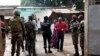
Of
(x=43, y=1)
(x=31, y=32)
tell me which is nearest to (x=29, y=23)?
(x=31, y=32)

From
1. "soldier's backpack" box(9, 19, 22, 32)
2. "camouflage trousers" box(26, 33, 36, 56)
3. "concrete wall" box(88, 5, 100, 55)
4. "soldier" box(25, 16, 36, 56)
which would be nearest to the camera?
"concrete wall" box(88, 5, 100, 55)

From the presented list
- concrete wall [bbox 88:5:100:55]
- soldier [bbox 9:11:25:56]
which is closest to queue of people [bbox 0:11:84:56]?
soldier [bbox 9:11:25:56]

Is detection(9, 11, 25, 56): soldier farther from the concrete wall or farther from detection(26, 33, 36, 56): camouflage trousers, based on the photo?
the concrete wall

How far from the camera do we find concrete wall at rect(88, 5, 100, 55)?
10703 mm

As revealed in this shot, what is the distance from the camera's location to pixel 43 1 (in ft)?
154

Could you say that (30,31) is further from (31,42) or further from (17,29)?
(17,29)

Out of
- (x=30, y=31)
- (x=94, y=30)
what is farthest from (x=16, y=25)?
(x=94, y=30)

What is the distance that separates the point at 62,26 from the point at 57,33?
496mm

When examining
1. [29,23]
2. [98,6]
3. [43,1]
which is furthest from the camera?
[43,1]

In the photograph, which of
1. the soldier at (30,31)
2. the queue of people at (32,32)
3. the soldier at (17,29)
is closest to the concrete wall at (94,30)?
the queue of people at (32,32)

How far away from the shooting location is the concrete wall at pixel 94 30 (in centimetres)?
1070

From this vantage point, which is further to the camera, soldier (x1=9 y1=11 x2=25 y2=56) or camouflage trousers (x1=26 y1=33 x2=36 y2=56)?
camouflage trousers (x1=26 y1=33 x2=36 y2=56)

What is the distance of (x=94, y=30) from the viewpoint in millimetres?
10836

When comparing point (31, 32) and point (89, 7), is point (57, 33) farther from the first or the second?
point (89, 7)
